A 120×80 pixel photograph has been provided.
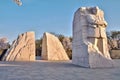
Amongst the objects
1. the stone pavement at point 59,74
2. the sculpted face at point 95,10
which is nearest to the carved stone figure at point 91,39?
the sculpted face at point 95,10

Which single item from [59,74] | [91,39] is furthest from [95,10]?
[59,74]

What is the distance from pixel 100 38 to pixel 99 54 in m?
1.38

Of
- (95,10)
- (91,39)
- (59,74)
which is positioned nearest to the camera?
(59,74)

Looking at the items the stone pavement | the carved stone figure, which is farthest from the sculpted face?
the stone pavement

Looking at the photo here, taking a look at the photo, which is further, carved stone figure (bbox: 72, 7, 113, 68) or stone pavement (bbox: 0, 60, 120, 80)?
carved stone figure (bbox: 72, 7, 113, 68)

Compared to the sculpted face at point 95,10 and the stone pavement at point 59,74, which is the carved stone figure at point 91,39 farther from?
the stone pavement at point 59,74

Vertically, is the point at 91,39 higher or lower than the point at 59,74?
higher

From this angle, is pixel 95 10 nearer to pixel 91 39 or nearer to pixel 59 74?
pixel 91 39

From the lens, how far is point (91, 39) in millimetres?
11383

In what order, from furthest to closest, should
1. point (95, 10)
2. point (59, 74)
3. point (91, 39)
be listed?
1. point (95, 10)
2. point (91, 39)
3. point (59, 74)

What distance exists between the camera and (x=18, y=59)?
58.7ft

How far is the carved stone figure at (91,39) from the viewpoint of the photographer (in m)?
10.5

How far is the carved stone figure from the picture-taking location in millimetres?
10484

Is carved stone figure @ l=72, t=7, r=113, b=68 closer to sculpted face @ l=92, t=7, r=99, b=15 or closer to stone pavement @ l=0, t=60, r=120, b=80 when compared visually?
sculpted face @ l=92, t=7, r=99, b=15
